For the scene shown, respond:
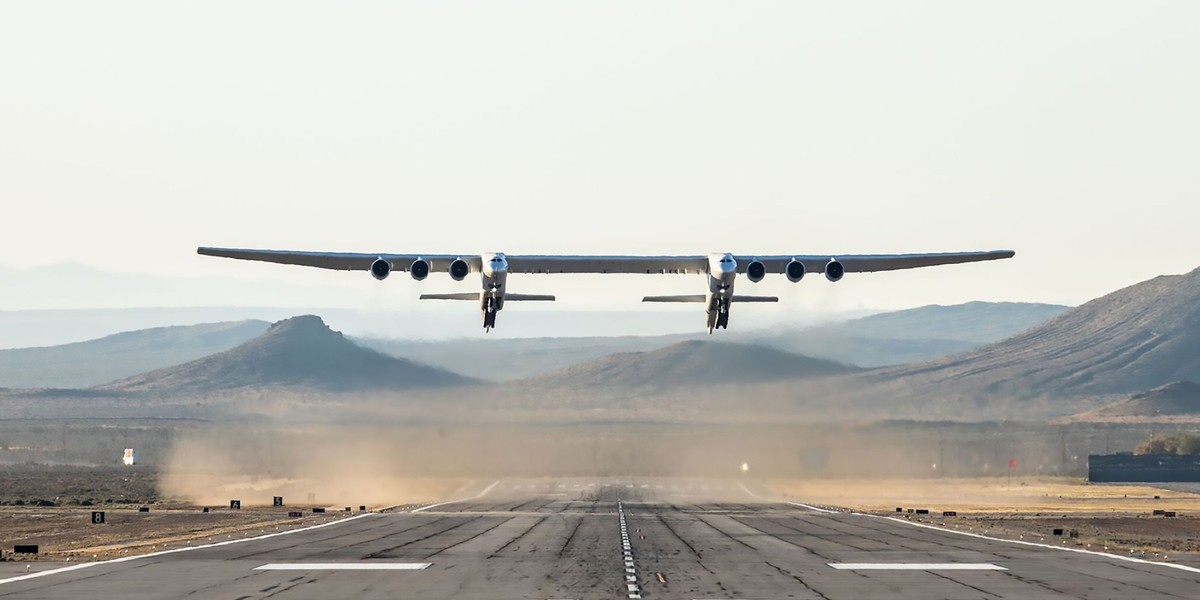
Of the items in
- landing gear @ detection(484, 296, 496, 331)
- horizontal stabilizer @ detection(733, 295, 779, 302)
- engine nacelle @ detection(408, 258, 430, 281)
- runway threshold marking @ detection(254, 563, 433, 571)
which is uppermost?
engine nacelle @ detection(408, 258, 430, 281)

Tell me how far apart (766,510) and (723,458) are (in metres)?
53.4

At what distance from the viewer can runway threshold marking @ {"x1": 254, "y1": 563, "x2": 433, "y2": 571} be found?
4161cm

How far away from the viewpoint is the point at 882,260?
211ft

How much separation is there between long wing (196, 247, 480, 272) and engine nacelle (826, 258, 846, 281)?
14786 millimetres

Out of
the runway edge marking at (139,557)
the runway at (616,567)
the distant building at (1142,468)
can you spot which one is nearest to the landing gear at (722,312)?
the runway at (616,567)

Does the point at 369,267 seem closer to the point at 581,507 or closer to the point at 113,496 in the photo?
the point at 581,507

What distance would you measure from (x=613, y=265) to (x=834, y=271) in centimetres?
986

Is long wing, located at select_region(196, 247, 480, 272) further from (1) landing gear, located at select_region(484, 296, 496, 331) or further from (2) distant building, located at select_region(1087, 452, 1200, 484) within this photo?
(2) distant building, located at select_region(1087, 452, 1200, 484)

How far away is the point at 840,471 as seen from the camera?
127250mm

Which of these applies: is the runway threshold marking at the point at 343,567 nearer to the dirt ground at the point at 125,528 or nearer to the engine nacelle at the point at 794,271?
the dirt ground at the point at 125,528

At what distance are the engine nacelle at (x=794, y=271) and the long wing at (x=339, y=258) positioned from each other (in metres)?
13.1

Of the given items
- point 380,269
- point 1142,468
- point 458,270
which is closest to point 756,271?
point 458,270

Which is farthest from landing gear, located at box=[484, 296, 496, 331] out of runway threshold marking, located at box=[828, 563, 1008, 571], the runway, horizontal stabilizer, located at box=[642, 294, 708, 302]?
runway threshold marking, located at box=[828, 563, 1008, 571]

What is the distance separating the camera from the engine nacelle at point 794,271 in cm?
6047
